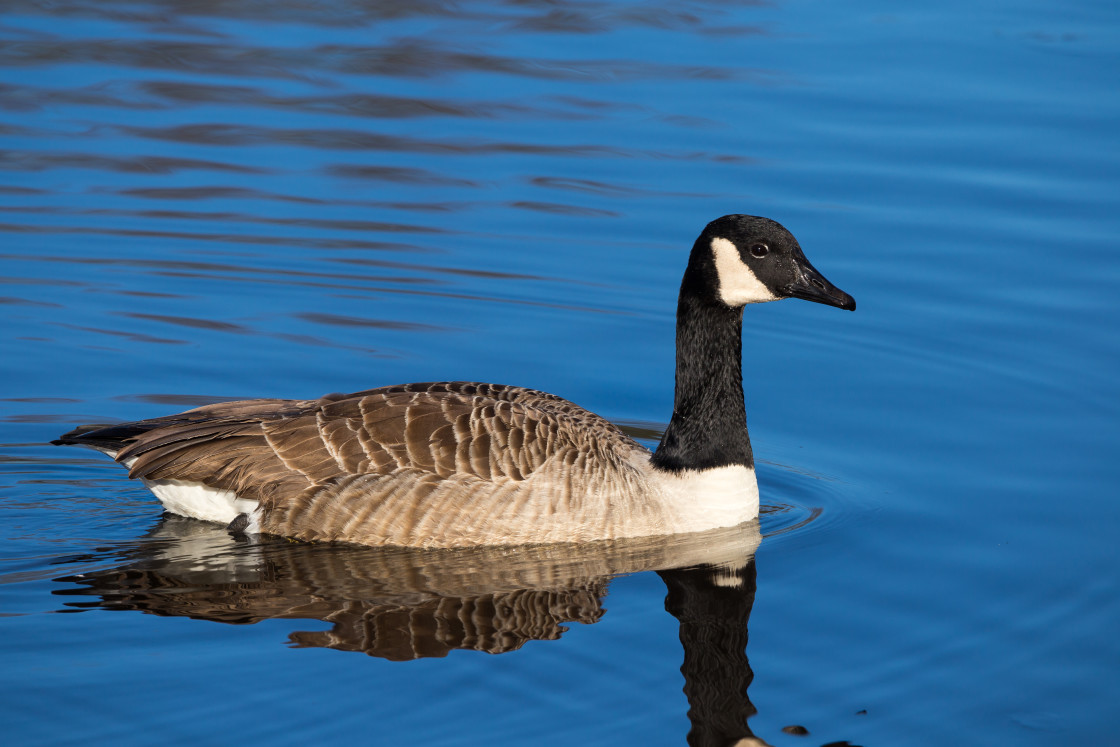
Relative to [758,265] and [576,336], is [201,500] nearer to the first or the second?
[758,265]

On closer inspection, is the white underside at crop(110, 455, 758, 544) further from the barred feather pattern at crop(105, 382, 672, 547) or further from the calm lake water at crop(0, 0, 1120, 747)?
the calm lake water at crop(0, 0, 1120, 747)

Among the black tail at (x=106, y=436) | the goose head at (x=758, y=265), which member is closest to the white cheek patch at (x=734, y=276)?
the goose head at (x=758, y=265)

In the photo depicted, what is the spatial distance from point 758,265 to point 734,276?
0.20m

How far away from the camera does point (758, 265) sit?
418 inches

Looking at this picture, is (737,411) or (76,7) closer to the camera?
(737,411)

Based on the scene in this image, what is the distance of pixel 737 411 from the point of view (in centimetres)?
1091

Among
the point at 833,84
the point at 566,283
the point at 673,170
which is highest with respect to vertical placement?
the point at 833,84

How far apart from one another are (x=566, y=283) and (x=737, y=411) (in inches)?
179

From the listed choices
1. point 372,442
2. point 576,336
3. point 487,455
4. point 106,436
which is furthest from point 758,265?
point 106,436

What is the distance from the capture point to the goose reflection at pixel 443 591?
8.51 metres

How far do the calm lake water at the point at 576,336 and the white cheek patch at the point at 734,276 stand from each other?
178 cm

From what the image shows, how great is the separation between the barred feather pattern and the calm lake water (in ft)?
0.83

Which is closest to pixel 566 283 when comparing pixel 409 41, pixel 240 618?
pixel 240 618

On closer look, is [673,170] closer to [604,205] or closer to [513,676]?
[604,205]
